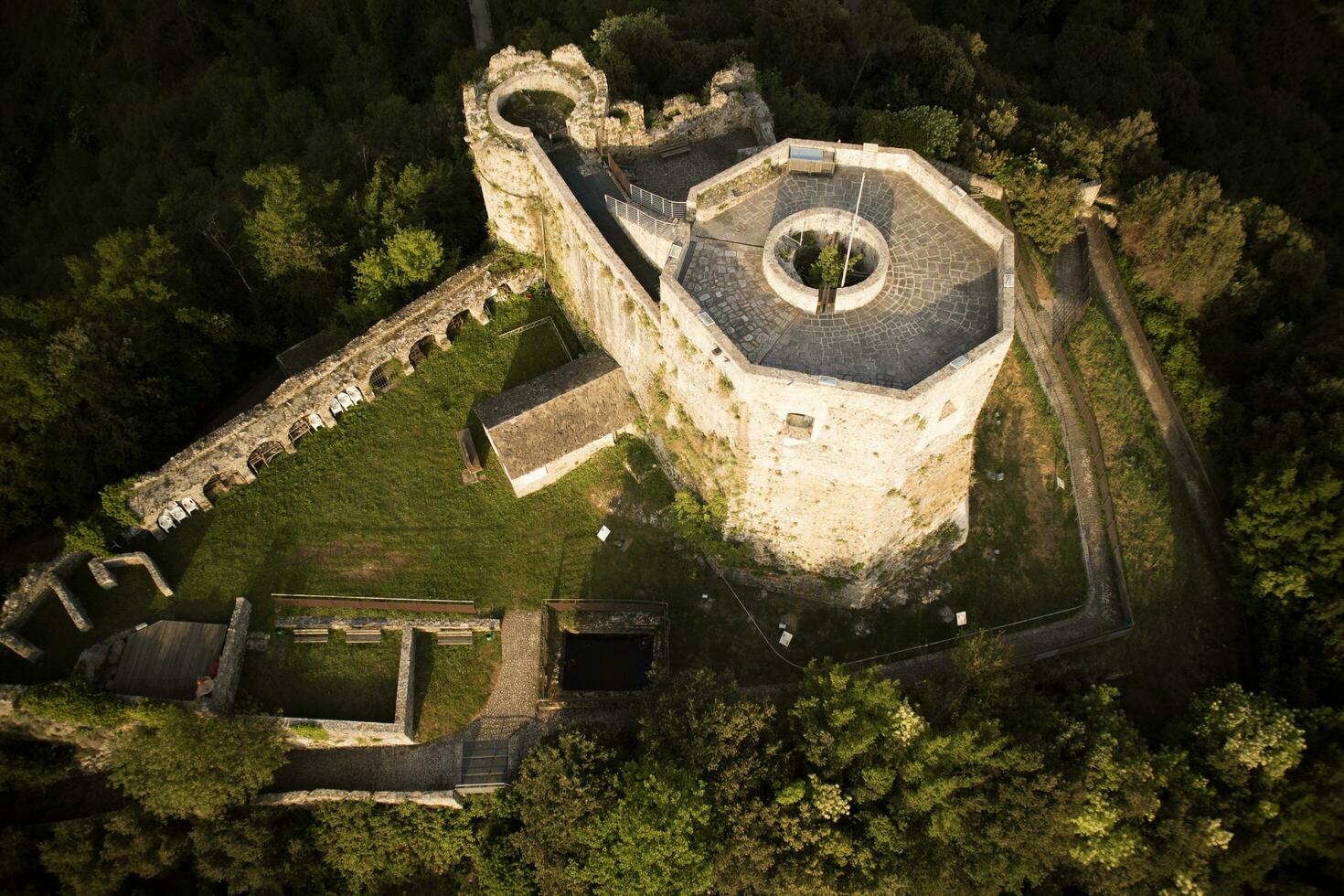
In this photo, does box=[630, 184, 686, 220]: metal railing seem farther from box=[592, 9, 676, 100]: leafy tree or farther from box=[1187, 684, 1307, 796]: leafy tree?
box=[1187, 684, 1307, 796]: leafy tree

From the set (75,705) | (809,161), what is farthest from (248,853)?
(809,161)

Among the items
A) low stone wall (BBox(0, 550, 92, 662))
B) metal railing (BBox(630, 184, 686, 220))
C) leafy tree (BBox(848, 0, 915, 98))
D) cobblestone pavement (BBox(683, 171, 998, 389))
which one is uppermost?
leafy tree (BBox(848, 0, 915, 98))

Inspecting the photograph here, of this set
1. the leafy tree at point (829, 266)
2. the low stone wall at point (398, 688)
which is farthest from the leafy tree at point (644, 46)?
the low stone wall at point (398, 688)

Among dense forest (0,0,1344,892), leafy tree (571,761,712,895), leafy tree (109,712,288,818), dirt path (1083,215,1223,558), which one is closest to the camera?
leafy tree (571,761,712,895)

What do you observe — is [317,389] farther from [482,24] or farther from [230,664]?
[482,24]

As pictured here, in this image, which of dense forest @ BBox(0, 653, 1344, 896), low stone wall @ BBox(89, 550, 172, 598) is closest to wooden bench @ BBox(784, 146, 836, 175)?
dense forest @ BBox(0, 653, 1344, 896)

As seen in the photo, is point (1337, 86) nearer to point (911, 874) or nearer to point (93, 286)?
point (911, 874)

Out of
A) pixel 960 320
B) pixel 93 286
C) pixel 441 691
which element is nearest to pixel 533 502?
pixel 441 691
